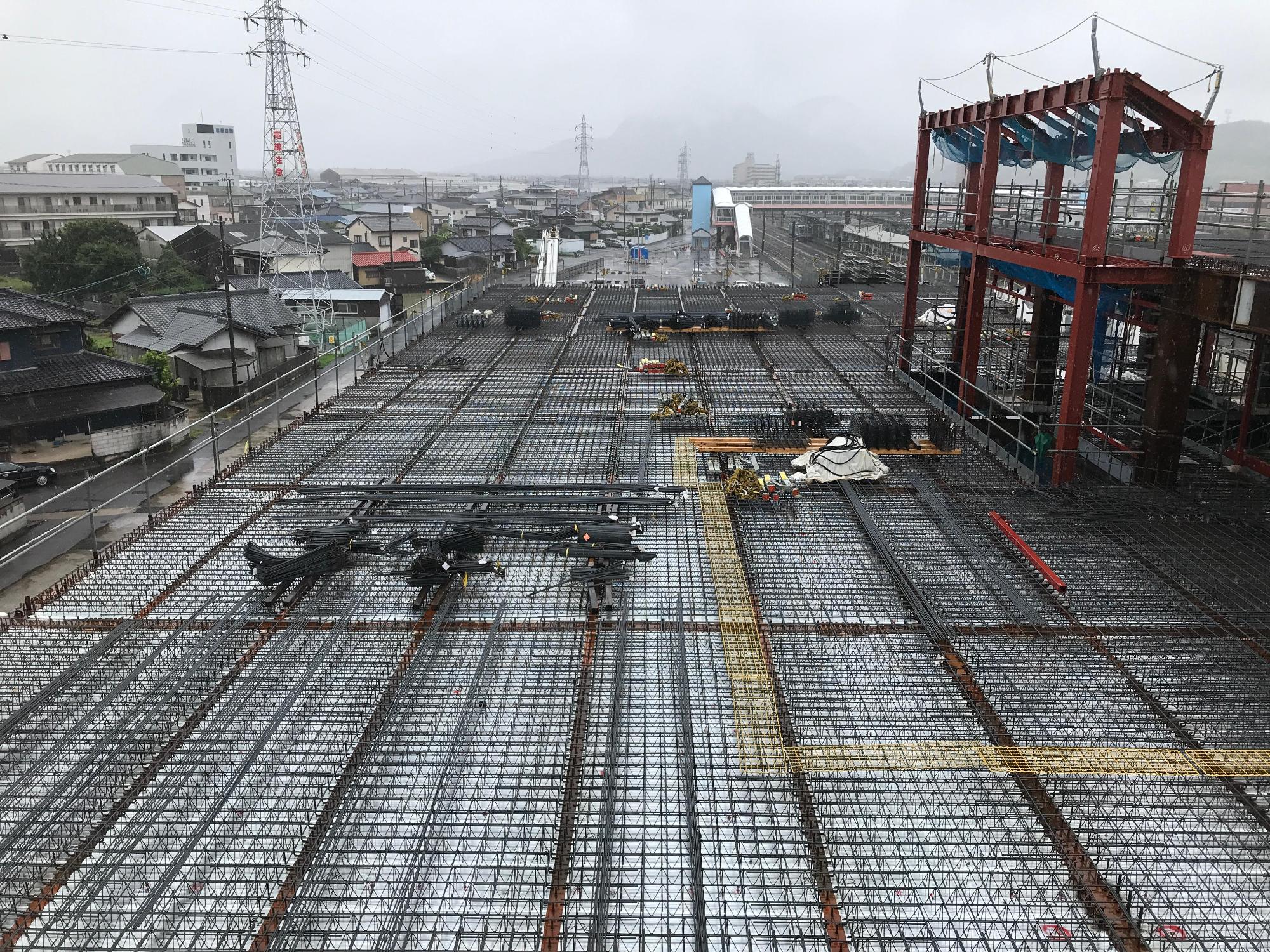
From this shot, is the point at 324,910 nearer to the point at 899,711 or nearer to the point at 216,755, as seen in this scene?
the point at 216,755

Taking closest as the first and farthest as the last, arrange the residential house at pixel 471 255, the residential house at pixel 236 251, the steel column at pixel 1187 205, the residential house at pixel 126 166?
the steel column at pixel 1187 205 < the residential house at pixel 236 251 < the residential house at pixel 471 255 < the residential house at pixel 126 166

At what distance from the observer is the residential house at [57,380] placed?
17500 mm

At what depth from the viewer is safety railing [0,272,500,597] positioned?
10.5 metres

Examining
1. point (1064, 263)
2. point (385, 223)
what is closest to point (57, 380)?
point (1064, 263)

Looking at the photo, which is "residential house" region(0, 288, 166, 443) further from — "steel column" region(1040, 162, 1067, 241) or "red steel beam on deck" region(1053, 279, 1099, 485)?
"red steel beam on deck" region(1053, 279, 1099, 485)

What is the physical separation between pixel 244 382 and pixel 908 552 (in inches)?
756

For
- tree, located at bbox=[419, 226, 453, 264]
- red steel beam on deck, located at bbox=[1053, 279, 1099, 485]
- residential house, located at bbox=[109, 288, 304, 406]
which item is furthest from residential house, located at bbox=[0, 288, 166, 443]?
tree, located at bbox=[419, 226, 453, 264]

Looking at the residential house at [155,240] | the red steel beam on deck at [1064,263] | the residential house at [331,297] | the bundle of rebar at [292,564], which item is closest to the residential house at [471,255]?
the residential house at [155,240]

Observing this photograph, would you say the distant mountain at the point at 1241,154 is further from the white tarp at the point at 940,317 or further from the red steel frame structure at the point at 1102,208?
the red steel frame structure at the point at 1102,208

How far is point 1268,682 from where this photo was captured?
6.15 metres

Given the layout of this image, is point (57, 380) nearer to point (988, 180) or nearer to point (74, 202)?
point (988, 180)

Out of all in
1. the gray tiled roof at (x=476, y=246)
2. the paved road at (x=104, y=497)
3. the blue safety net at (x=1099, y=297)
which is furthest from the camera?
the gray tiled roof at (x=476, y=246)

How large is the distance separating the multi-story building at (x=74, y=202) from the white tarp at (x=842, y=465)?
44389mm

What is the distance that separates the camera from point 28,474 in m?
15.1
